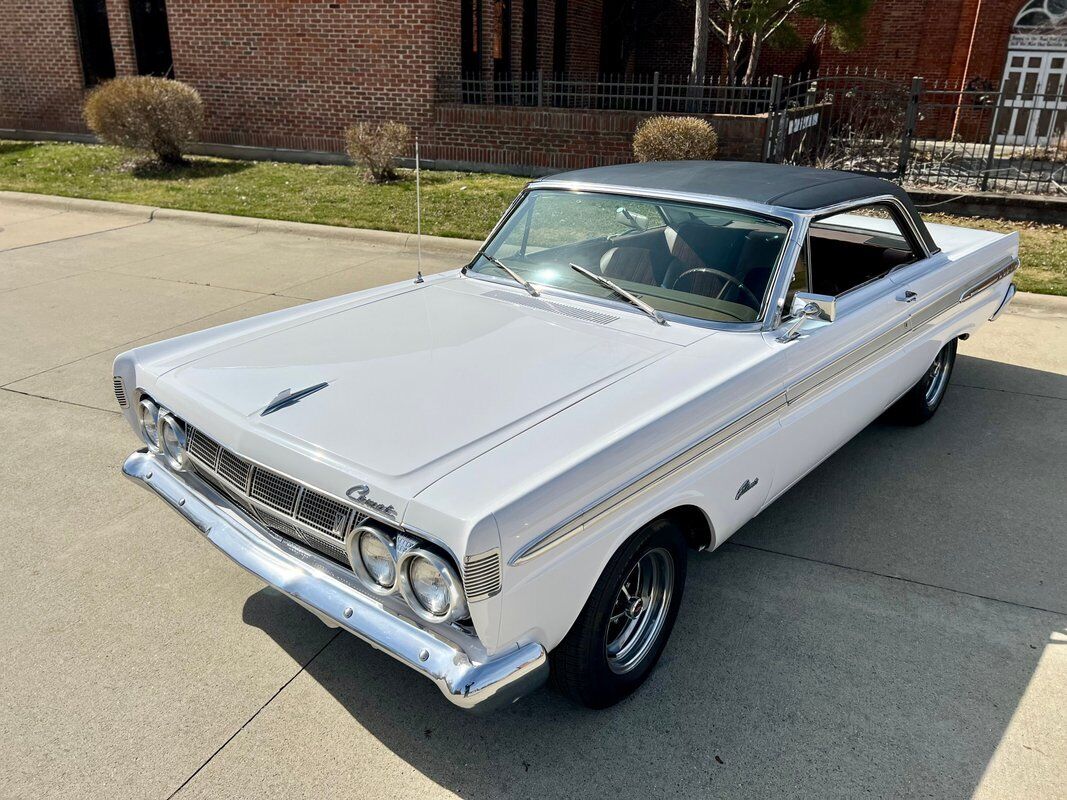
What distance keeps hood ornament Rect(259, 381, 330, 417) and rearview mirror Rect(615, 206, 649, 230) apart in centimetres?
174

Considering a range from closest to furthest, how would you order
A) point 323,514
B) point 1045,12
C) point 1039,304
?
1. point 323,514
2. point 1039,304
3. point 1045,12

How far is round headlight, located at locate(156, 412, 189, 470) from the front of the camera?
322cm

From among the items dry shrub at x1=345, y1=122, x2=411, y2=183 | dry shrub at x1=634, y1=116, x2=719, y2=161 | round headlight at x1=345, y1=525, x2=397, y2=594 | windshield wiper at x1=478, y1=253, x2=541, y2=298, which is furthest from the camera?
dry shrub at x1=345, y1=122, x2=411, y2=183

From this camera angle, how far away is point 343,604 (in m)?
2.59

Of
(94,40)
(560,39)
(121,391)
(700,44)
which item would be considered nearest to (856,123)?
(700,44)

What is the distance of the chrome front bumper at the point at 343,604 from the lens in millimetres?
2352

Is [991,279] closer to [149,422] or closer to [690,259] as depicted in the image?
[690,259]

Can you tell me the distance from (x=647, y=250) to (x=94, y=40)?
16.4 m

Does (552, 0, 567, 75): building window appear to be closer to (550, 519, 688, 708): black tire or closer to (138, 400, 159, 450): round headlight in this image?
(138, 400, 159, 450): round headlight

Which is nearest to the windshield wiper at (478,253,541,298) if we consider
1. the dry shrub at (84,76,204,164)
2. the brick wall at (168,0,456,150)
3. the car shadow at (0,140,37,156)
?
the brick wall at (168,0,456,150)

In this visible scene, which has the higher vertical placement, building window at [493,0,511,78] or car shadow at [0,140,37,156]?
building window at [493,0,511,78]

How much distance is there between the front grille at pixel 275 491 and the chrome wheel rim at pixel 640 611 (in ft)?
3.77

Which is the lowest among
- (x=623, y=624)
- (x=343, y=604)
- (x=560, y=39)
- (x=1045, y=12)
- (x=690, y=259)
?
(x=623, y=624)

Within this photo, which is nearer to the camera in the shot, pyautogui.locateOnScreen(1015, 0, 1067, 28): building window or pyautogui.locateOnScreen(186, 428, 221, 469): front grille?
pyautogui.locateOnScreen(186, 428, 221, 469): front grille
